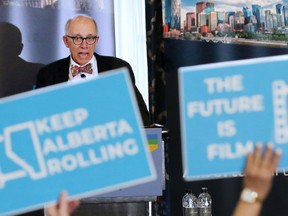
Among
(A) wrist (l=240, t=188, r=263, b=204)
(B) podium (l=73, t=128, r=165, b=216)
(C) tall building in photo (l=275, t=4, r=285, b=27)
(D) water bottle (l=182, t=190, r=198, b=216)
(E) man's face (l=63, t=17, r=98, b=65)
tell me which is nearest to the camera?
(A) wrist (l=240, t=188, r=263, b=204)

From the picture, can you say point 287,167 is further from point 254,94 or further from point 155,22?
point 155,22

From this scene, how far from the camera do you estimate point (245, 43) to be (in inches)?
264

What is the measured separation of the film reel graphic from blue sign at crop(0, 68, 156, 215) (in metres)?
0.29

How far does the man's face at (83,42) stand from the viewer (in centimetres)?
659

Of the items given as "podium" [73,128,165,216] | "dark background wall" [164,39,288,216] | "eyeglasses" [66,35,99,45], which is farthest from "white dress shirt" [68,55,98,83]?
"podium" [73,128,165,216]

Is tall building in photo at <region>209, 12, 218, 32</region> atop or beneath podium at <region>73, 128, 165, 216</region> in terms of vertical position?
atop

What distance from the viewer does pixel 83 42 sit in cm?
→ 663

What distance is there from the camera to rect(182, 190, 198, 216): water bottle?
634cm

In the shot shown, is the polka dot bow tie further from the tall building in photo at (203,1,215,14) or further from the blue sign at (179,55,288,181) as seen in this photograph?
the blue sign at (179,55,288,181)

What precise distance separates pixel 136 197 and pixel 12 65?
230 centimetres

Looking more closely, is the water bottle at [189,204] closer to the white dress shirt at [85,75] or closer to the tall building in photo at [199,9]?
the white dress shirt at [85,75]

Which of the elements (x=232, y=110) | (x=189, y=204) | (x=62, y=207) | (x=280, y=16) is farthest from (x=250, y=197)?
(x=280, y=16)

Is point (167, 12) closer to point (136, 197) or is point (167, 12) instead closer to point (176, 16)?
point (176, 16)

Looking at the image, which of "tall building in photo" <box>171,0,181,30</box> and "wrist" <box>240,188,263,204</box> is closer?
"wrist" <box>240,188,263,204</box>
